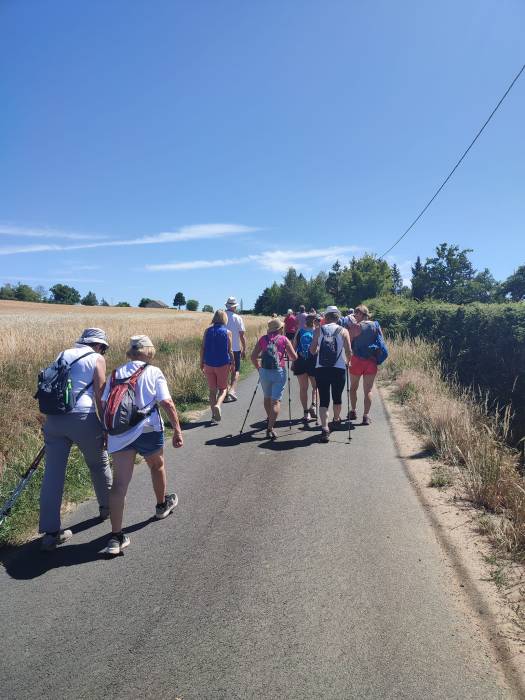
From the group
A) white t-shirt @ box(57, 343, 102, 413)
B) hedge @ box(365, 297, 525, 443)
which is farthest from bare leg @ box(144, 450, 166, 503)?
hedge @ box(365, 297, 525, 443)

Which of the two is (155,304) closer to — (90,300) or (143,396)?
(90,300)

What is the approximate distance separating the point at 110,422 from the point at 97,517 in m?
1.43

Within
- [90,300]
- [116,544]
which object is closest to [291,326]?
[116,544]

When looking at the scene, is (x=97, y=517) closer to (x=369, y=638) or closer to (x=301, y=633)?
(x=301, y=633)

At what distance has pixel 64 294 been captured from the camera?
117000 millimetres

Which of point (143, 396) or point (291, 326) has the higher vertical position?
point (291, 326)

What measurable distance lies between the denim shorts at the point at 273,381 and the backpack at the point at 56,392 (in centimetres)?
332

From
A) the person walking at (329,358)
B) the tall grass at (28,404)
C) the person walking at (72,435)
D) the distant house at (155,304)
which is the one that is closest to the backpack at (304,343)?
the person walking at (329,358)

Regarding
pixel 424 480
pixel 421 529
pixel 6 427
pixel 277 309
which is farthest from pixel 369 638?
pixel 277 309

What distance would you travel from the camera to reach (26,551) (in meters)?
3.72

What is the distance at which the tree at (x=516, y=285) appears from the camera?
200ft

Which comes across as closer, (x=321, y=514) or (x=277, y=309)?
(x=321, y=514)

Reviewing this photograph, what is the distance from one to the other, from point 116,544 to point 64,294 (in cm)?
12619

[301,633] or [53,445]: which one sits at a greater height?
[53,445]
